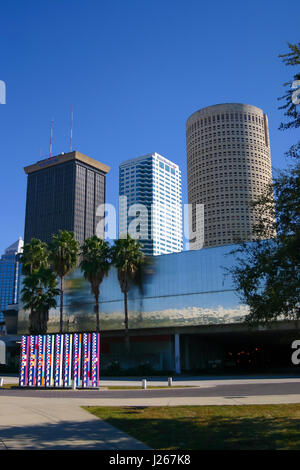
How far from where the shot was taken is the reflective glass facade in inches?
2083

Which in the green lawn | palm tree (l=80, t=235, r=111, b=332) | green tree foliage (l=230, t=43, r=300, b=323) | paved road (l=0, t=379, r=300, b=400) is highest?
palm tree (l=80, t=235, r=111, b=332)

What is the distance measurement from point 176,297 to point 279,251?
140 feet

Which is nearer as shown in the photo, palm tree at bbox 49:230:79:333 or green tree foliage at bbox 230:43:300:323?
green tree foliage at bbox 230:43:300:323

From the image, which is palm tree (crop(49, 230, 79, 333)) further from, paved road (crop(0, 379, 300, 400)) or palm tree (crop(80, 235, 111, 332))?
paved road (crop(0, 379, 300, 400))

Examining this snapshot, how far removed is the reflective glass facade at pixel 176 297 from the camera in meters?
52.9

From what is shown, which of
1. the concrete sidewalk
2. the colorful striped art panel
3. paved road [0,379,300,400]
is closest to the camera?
the concrete sidewalk

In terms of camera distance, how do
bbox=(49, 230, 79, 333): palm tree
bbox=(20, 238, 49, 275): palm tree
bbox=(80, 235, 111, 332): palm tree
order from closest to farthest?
bbox=(80, 235, 111, 332): palm tree
bbox=(49, 230, 79, 333): palm tree
bbox=(20, 238, 49, 275): palm tree

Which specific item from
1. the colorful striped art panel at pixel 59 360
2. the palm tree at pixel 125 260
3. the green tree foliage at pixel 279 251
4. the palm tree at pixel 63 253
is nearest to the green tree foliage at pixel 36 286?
the palm tree at pixel 63 253

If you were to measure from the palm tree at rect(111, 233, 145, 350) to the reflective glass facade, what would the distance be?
275 centimetres

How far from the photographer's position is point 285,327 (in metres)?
49.9

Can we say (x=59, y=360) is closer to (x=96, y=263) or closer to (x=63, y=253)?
(x=96, y=263)

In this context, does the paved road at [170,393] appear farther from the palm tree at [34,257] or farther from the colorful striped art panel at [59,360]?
the palm tree at [34,257]

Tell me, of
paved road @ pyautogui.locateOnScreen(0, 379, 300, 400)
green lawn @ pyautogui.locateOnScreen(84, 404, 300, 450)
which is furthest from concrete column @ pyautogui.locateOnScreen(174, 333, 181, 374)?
green lawn @ pyautogui.locateOnScreen(84, 404, 300, 450)
